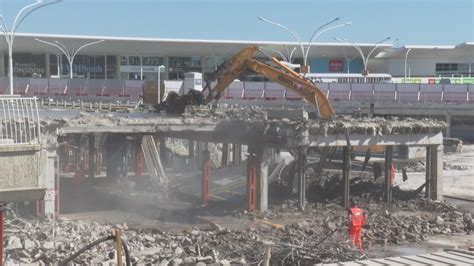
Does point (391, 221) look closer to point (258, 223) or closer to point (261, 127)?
point (258, 223)

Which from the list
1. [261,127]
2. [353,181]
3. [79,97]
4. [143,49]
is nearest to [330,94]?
[79,97]

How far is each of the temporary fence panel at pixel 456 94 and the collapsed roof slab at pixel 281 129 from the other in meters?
30.7

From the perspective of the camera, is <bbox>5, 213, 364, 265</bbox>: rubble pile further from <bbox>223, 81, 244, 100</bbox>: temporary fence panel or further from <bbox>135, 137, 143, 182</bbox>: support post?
<bbox>223, 81, 244, 100</bbox>: temporary fence panel

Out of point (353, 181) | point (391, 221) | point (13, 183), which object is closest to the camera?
point (13, 183)

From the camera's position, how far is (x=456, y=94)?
58094 millimetres

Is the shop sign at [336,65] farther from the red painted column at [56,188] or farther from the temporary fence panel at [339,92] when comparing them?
the red painted column at [56,188]

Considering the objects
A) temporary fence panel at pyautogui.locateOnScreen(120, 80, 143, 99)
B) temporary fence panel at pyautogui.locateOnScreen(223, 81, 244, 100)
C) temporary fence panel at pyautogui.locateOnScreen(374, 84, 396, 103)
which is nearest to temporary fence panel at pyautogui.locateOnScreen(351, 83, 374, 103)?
temporary fence panel at pyautogui.locateOnScreen(374, 84, 396, 103)

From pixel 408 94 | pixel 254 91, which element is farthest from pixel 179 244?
pixel 254 91

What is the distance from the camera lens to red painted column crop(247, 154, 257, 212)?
85.8ft

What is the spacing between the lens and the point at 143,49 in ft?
322

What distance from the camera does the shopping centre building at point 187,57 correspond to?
9600 cm

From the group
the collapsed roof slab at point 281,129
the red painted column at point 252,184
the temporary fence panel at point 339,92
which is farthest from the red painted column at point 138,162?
the temporary fence panel at point 339,92

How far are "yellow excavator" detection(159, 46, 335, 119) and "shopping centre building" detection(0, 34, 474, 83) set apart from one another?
62.3m

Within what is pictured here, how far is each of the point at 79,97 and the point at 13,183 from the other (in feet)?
195
